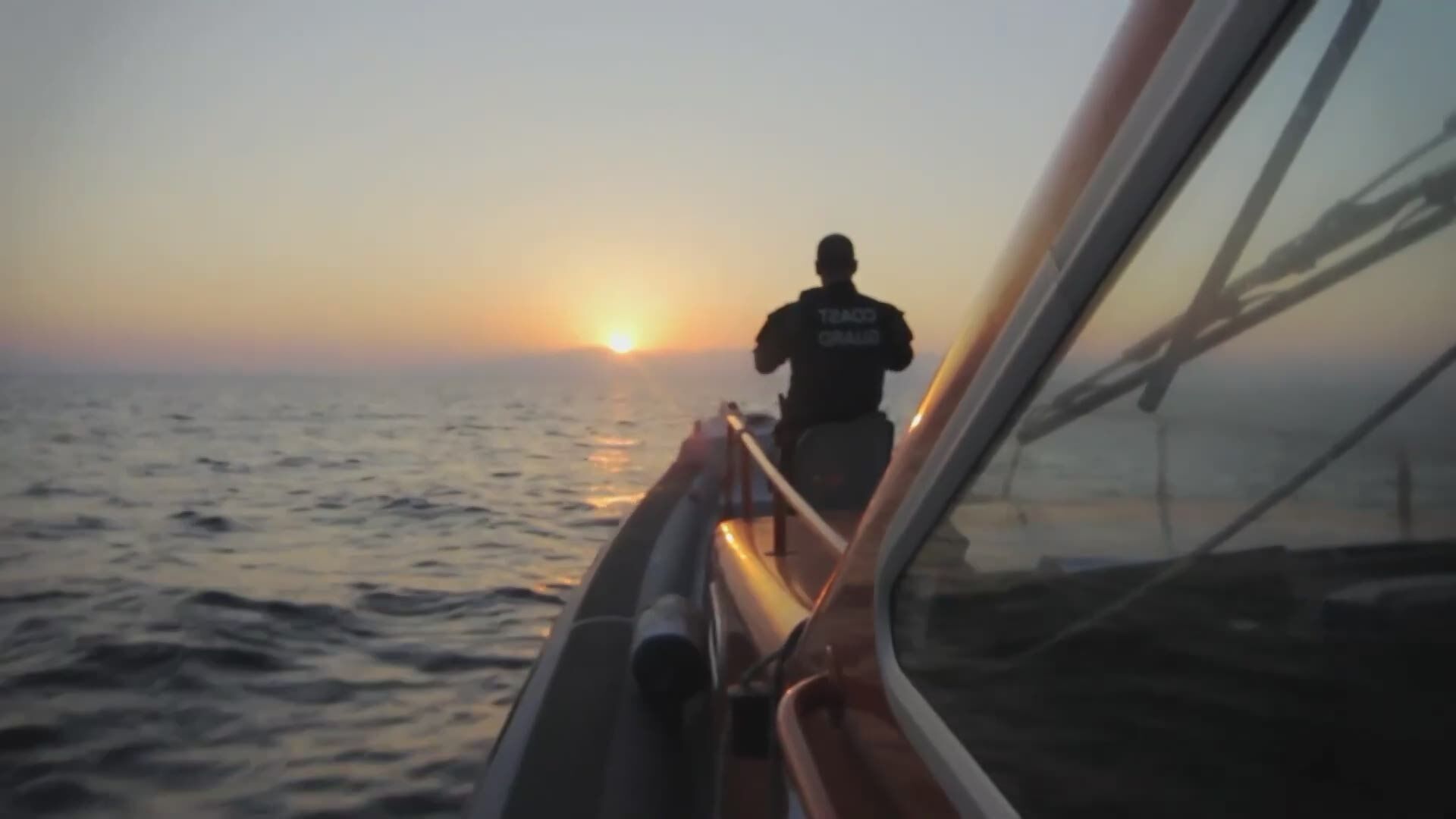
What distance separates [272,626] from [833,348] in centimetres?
457

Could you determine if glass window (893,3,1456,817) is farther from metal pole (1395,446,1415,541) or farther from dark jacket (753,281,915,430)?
dark jacket (753,281,915,430)

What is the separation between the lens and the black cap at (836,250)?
16.1 ft

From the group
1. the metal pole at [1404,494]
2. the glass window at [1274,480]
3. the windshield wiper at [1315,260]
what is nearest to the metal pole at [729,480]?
the glass window at [1274,480]

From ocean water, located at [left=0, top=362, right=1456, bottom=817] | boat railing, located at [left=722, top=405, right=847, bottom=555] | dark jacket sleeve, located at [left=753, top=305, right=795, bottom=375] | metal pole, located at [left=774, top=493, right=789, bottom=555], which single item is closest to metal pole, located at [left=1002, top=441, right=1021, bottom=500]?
ocean water, located at [left=0, top=362, right=1456, bottom=817]

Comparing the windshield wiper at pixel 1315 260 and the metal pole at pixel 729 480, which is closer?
the windshield wiper at pixel 1315 260

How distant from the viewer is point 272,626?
7.67 meters

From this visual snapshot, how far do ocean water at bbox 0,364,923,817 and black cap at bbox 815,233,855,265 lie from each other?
0.65 metres

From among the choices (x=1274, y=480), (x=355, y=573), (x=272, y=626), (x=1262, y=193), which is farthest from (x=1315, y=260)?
(x=355, y=573)

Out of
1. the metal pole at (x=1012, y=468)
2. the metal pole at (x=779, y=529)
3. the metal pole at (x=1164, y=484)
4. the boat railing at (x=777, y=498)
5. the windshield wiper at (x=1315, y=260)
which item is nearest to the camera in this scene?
the windshield wiper at (x=1315, y=260)

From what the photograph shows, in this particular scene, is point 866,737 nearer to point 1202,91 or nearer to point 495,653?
point 1202,91

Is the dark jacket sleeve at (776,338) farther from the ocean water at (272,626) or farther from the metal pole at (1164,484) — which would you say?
the metal pole at (1164,484)

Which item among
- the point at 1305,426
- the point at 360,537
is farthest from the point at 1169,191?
the point at 360,537

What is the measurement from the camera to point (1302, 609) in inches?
36.4

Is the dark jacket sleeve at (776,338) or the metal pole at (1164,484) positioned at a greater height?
the dark jacket sleeve at (776,338)
